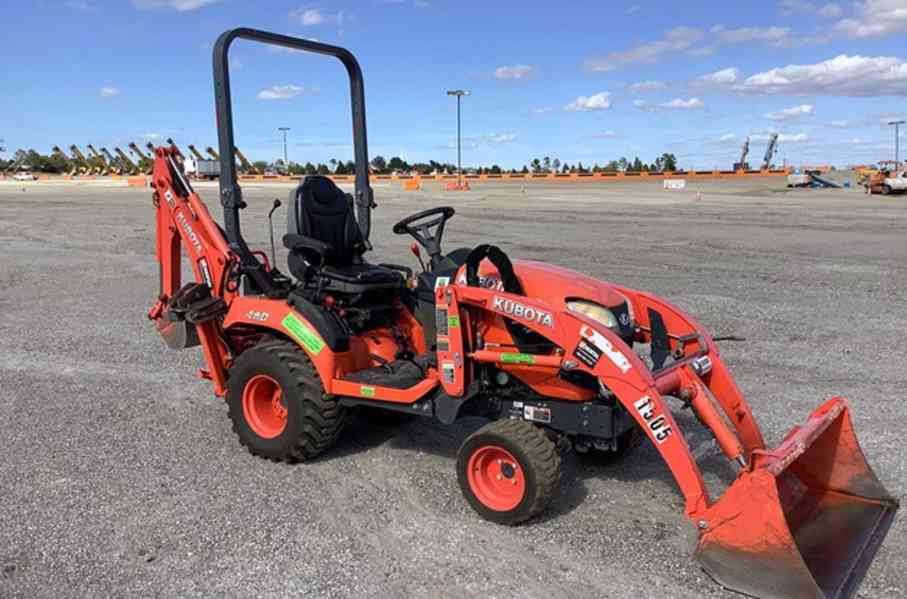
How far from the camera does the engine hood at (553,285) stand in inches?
148

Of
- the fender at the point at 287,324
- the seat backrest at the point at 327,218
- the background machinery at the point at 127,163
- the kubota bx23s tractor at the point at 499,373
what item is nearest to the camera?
the kubota bx23s tractor at the point at 499,373

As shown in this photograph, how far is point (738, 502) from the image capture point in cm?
301

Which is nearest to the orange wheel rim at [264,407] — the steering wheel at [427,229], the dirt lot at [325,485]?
the dirt lot at [325,485]

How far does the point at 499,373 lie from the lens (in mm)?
3930

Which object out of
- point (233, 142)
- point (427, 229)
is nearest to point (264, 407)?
point (427, 229)

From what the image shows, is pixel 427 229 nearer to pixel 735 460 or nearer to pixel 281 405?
pixel 281 405

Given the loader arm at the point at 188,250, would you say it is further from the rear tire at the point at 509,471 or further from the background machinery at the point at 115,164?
the background machinery at the point at 115,164

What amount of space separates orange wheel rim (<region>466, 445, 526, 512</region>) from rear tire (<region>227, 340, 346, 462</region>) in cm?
94

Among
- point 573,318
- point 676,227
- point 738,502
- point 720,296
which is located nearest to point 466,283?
point 573,318

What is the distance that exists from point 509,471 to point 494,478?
10cm

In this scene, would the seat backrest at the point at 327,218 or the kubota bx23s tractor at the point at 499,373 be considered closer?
the kubota bx23s tractor at the point at 499,373

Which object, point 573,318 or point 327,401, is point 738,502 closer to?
point 573,318

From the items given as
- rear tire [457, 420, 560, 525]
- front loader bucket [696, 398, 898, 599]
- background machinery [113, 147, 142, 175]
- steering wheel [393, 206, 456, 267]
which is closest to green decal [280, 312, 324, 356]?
steering wheel [393, 206, 456, 267]

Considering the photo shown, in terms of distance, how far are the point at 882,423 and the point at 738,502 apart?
2541mm
